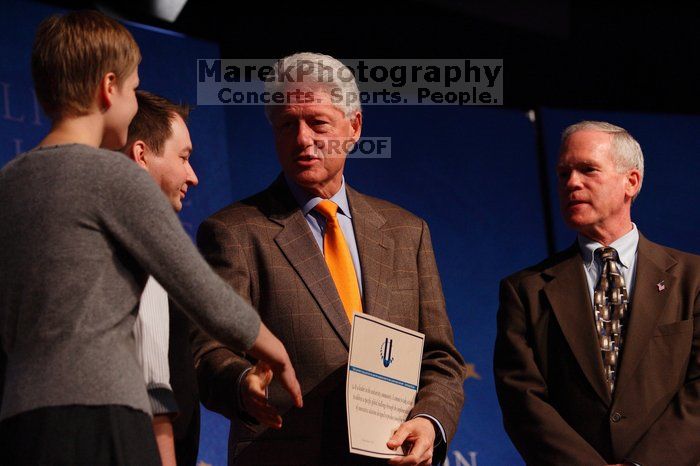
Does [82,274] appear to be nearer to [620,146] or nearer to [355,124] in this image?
[355,124]

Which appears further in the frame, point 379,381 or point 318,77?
point 318,77

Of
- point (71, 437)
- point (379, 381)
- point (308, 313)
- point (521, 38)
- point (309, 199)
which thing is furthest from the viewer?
point (521, 38)

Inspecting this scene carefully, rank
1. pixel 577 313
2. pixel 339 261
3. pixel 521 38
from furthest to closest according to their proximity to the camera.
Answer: pixel 521 38, pixel 577 313, pixel 339 261

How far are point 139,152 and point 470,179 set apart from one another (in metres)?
2.71

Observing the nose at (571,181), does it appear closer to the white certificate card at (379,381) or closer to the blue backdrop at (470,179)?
the white certificate card at (379,381)

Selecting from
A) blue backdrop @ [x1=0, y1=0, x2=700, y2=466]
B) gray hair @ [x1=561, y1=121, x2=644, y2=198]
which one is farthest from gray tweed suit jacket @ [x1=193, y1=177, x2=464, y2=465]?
blue backdrop @ [x1=0, y1=0, x2=700, y2=466]

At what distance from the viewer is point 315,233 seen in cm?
288

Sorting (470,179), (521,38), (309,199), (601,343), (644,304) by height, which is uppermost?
(521,38)

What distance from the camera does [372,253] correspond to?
283cm

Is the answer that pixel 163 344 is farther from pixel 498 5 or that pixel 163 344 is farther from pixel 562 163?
pixel 498 5

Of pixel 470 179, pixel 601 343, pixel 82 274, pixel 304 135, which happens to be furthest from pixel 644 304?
pixel 82 274

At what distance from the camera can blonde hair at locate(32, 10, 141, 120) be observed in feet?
6.09

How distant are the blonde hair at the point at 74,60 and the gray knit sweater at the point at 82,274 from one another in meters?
0.11

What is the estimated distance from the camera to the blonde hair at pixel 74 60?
1.86m
